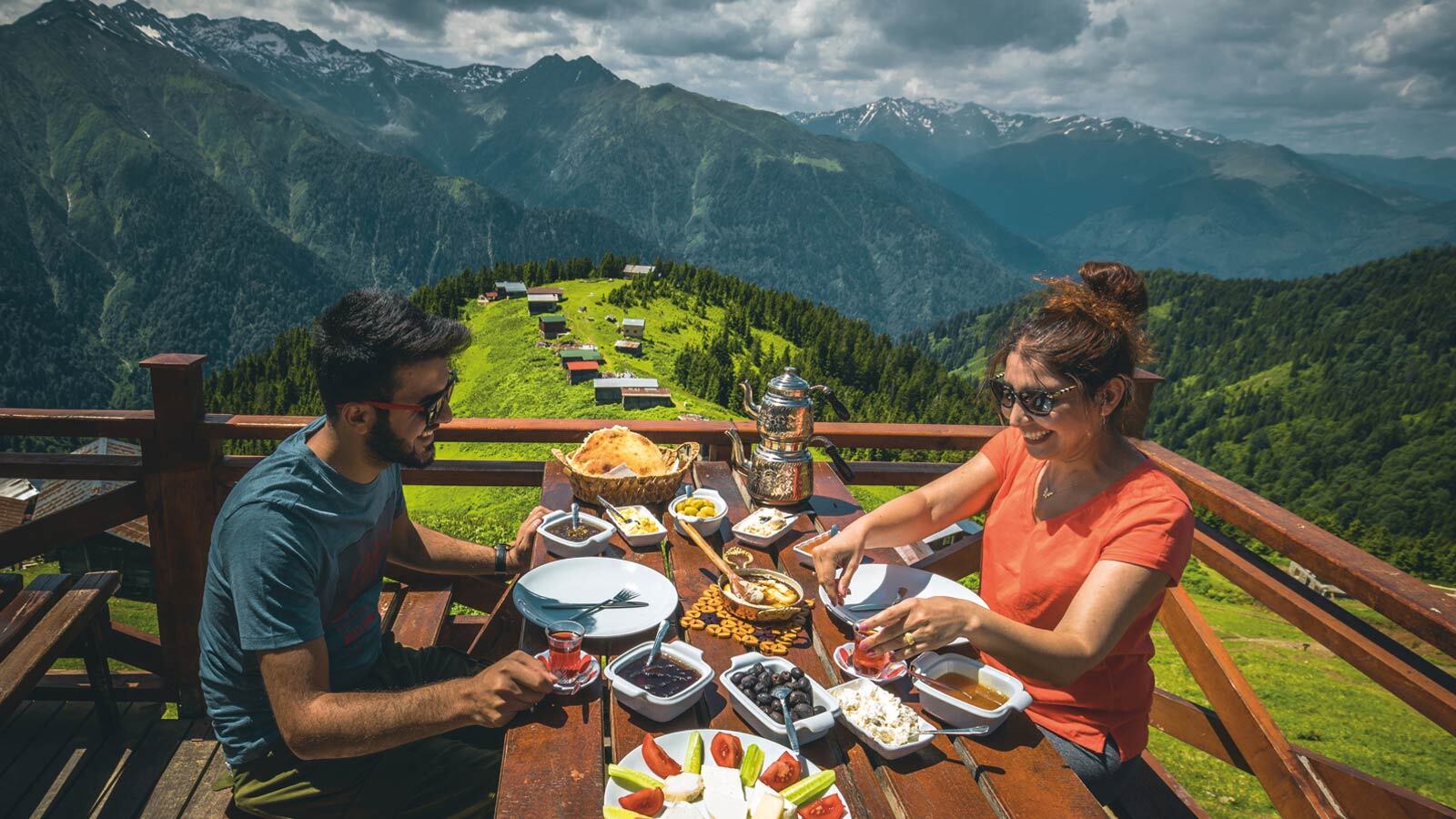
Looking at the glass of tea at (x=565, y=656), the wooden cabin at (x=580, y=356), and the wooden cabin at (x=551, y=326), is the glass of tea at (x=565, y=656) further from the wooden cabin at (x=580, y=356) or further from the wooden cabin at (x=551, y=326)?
the wooden cabin at (x=551, y=326)

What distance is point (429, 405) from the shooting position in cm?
243

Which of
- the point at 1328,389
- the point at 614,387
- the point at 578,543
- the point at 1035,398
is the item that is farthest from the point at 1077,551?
the point at 1328,389

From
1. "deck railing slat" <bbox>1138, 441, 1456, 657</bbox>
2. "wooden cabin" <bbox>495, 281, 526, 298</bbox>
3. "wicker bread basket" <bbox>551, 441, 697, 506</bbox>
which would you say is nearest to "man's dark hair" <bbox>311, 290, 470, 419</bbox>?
"wicker bread basket" <bbox>551, 441, 697, 506</bbox>

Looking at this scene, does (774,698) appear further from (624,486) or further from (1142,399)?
(1142,399)

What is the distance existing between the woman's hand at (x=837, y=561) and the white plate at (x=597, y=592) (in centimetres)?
55

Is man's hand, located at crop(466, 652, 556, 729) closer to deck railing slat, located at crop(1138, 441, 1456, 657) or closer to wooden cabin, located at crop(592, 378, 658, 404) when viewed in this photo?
deck railing slat, located at crop(1138, 441, 1456, 657)

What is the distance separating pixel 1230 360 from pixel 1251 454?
3132 centimetres

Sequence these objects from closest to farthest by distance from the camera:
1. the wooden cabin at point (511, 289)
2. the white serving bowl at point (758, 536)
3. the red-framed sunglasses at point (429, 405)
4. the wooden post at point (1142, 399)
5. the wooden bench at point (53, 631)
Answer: the red-framed sunglasses at point (429, 405) → the wooden bench at point (53, 631) → the white serving bowl at point (758, 536) → the wooden post at point (1142, 399) → the wooden cabin at point (511, 289)

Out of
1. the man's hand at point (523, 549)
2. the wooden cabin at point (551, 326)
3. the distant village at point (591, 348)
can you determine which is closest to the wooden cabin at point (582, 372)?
the distant village at point (591, 348)

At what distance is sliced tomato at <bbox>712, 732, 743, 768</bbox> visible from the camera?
73.0 inches

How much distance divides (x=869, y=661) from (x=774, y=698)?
0.37 metres


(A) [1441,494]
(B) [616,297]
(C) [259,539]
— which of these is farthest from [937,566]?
(A) [1441,494]

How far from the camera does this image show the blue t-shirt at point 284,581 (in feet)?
6.98

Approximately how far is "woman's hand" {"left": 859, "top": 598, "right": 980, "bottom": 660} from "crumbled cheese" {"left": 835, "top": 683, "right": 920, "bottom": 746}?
165 millimetres
